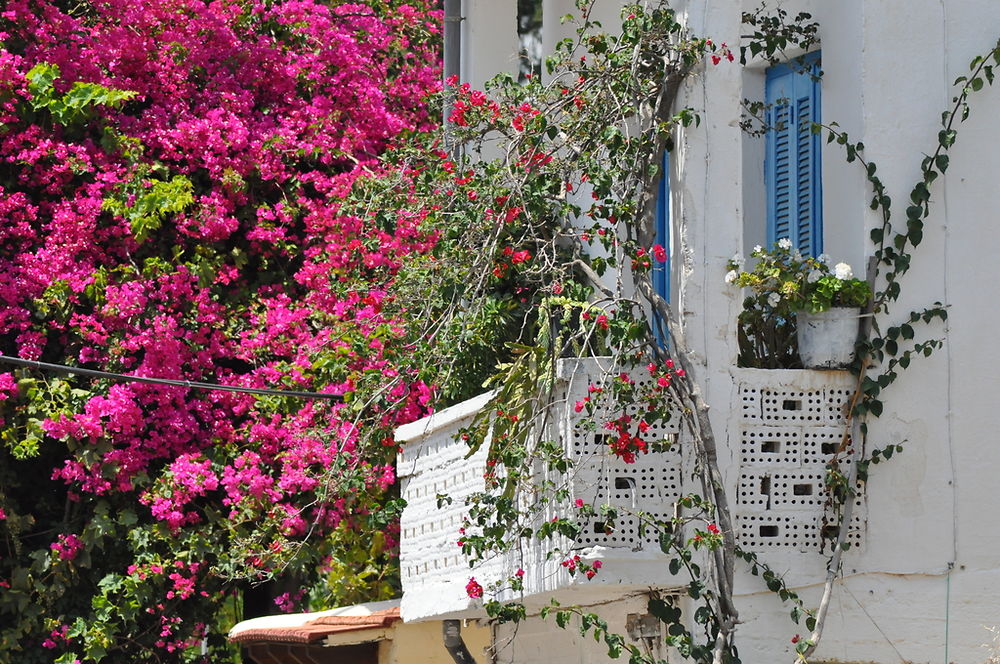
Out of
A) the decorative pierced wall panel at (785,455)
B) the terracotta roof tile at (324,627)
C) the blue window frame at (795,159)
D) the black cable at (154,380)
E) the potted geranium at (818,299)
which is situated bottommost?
the terracotta roof tile at (324,627)

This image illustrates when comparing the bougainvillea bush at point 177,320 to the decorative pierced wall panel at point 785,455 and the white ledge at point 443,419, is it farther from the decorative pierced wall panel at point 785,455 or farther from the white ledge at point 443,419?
the decorative pierced wall panel at point 785,455

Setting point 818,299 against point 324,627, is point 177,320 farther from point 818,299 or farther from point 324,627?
point 818,299

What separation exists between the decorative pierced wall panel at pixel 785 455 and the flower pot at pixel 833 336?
0.23ft

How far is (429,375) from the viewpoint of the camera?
780 cm

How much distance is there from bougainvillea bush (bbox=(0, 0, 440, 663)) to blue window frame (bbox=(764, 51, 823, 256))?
203 cm

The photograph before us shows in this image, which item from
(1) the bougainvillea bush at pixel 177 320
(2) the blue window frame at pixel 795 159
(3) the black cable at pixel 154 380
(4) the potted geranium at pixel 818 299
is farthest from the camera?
(1) the bougainvillea bush at pixel 177 320

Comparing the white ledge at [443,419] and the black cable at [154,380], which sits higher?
the black cable at [154,380]

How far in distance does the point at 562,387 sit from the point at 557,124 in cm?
128

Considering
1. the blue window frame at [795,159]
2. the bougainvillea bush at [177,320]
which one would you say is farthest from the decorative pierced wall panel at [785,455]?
the bougainvillea bush at [177,320]

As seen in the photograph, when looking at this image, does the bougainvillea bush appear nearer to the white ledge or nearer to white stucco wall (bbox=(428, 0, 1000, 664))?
the white ledge

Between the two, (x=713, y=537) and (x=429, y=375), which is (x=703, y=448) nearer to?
(x=713, y=537)

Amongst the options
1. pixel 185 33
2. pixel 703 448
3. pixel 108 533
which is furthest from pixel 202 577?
pixel 703 448

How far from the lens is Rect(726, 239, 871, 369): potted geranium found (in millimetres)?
6656

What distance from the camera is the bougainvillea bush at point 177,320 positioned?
9.56 m
